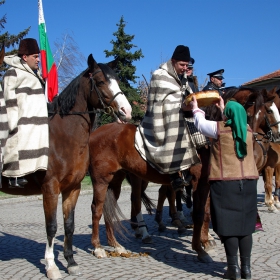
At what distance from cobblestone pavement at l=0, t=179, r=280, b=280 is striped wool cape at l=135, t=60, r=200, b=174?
1.35 metres

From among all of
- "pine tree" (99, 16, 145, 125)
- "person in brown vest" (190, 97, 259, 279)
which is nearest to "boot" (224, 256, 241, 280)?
"person in brown vest" (190, 97, 259, 279)

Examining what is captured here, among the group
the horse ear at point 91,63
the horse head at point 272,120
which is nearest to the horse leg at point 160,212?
the horse head at point 272,120

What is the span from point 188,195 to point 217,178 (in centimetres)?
474

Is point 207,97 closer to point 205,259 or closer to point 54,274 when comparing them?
point 205,259

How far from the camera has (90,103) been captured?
18.0 feet

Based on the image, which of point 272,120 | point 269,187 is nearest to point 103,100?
point 272,120

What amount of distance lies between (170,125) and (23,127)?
196 cm

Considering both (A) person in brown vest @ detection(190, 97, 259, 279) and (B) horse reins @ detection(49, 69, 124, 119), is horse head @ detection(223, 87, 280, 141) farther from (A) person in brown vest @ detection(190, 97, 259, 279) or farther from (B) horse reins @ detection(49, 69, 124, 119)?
(B) horse reins @ detection(49, 69, 124, 119)

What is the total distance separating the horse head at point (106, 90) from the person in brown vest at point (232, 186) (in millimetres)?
1059

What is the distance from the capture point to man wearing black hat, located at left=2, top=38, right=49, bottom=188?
16.3 ft

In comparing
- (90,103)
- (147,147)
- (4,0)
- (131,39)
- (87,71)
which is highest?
(4,0)

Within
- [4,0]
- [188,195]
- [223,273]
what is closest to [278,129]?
[188,195]

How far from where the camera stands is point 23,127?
5000 millimetres

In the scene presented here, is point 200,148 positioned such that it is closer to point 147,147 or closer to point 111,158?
point 147,147
